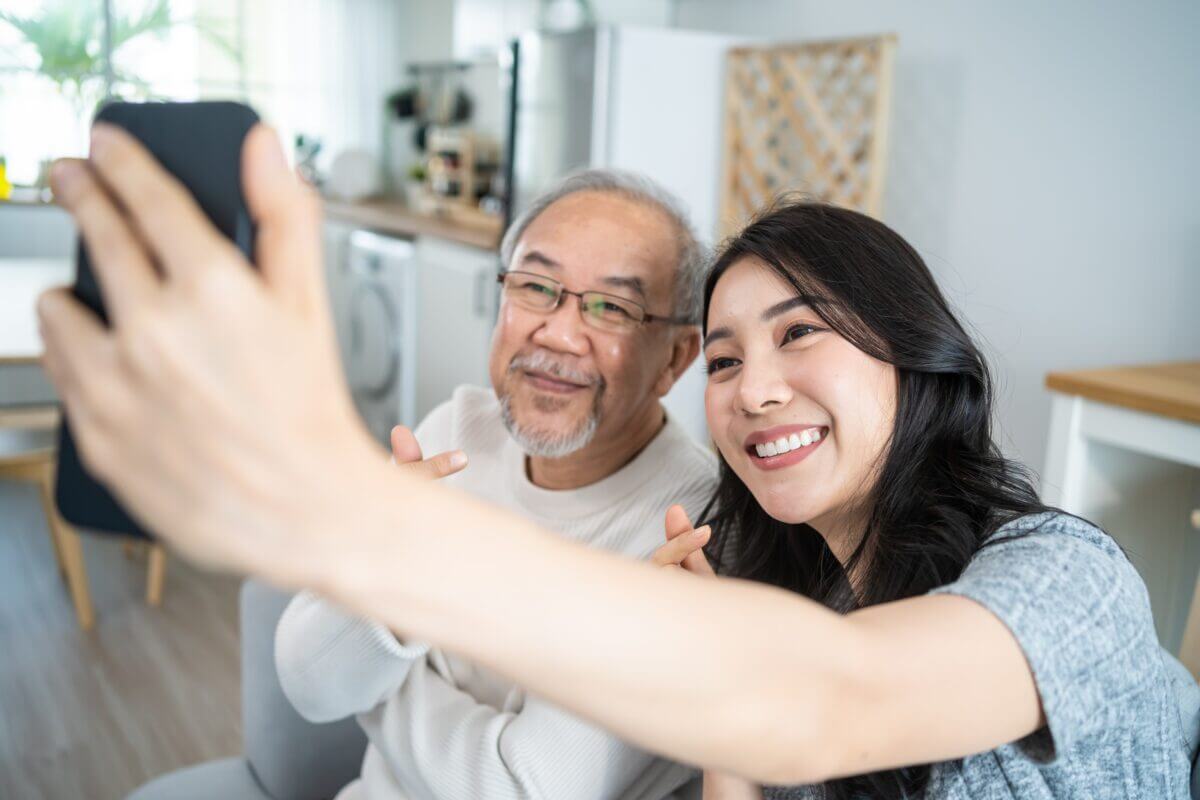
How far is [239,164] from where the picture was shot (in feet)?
1.29

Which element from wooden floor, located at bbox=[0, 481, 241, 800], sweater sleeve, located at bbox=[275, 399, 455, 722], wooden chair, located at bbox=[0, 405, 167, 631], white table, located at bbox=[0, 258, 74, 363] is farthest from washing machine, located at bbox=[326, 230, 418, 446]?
sweater sleeve, located at bbox=[275, 399, 455, 722]

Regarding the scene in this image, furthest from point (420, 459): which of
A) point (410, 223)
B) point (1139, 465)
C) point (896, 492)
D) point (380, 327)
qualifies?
point (380, 327)

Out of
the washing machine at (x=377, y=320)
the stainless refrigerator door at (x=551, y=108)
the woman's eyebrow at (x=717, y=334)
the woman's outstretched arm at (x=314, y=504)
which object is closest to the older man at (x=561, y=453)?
the woman's eyebrow at (x=717, y=334)

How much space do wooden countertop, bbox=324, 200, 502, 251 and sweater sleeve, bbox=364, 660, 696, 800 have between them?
8.13ft

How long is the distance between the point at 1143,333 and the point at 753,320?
1.74 m

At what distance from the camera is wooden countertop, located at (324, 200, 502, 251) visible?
370cm

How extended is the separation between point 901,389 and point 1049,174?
184 cm

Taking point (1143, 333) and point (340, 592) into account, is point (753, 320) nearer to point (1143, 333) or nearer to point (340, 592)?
point (340, 592)

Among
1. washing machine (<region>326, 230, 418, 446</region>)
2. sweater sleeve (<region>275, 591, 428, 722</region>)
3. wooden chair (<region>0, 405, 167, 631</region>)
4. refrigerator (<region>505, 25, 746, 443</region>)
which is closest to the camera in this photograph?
sweater sleeve (<region>275, 591, 428, 722</region>)

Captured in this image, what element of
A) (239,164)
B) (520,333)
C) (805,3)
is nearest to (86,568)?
(520,333)

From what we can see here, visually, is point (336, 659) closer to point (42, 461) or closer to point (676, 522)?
point (676, 522)

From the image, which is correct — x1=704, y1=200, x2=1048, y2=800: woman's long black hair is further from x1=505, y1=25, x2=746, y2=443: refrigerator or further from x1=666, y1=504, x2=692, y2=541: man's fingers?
x1=505, y1=25, x2=746, y2=443: refrigerator

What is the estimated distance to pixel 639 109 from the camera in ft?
10.7

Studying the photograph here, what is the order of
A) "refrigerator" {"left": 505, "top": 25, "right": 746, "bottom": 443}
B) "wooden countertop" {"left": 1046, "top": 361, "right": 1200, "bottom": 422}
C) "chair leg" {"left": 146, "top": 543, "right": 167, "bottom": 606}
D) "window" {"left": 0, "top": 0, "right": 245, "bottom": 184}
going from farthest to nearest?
"window" {"left": 0, "top": 0, "right": 245, "bottom": 184} < "refrigerator" {"left": 505, "top": 25, "right": 746, "bottom": 443} < "chair leg" {"left": 146, "top": 543, "right": 167, "bottom": 606} < "wooden countertop" {"left": 1046, "top": 361, "right": 1200, "bottom": 422}
